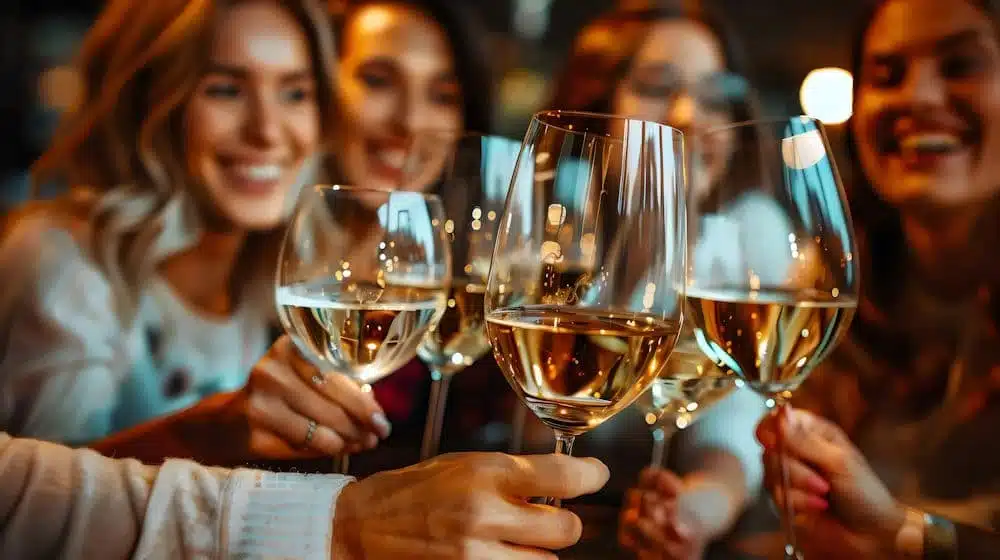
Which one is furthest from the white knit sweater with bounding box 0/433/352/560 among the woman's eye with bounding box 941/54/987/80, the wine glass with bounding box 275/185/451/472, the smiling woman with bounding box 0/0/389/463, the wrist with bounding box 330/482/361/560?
the woman's eye with bounding box 941/54/987/80

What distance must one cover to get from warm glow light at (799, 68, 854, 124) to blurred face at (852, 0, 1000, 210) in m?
0.04

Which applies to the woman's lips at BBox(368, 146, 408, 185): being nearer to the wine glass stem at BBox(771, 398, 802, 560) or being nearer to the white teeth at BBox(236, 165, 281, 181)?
the white teeth at BBox(236, 165, 281, 181)

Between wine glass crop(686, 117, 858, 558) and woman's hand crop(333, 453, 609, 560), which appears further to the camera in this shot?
wine glass crop(686, 117, 858, 558)

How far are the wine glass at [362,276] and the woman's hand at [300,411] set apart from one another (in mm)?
Answer: 57

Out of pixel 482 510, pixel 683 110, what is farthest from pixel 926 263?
pixel 482 510

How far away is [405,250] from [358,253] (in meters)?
0.03

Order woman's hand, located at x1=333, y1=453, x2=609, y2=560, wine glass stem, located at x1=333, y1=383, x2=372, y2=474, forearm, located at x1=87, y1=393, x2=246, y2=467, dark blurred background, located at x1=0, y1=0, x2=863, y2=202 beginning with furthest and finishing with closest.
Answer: dark blurred background, located at x1=0, y1=0, x2=863, y2=202 → forearm, located at x1=87, y1=393, x2=246, y2=467 → wine glass stem, located at x1=333, y1=383, x2=372, y2=474 → woman's hand, located at x1=333, y1=453, x2=609, y2=560

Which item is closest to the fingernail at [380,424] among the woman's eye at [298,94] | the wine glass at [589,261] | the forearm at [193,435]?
the forearm at [193,435]

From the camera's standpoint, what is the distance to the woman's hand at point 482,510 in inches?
13.5

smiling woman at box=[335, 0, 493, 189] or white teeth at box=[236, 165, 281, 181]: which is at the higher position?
smiling woman at box=[335, 0, 493, 189]

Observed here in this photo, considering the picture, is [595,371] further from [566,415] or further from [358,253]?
[358,253]

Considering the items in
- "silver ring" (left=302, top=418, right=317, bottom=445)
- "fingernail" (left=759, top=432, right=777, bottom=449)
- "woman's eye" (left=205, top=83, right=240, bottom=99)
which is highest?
"woman's eye" (left=205, top=83, right=240, bottom=99)

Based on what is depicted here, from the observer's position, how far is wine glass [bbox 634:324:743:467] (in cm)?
52

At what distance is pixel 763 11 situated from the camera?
1.23m
